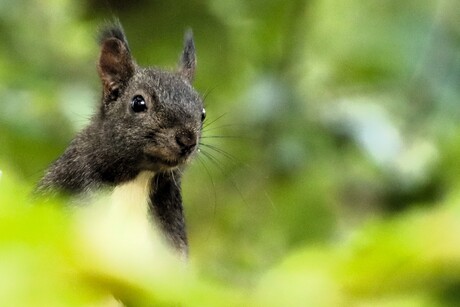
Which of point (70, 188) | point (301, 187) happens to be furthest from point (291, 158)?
point (70, 188)

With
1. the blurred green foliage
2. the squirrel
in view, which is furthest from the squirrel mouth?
the blurred green foliage

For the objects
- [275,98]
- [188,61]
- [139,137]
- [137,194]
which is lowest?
[137,194]

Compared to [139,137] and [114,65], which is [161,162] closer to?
[139,137]

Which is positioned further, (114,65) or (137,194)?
(114,65)

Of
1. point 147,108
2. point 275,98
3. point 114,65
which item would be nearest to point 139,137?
point 147,108

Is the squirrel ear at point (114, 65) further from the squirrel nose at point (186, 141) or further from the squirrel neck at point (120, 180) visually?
the squirrel nose at point (186, 141)

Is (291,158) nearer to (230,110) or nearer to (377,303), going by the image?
(230,110)
